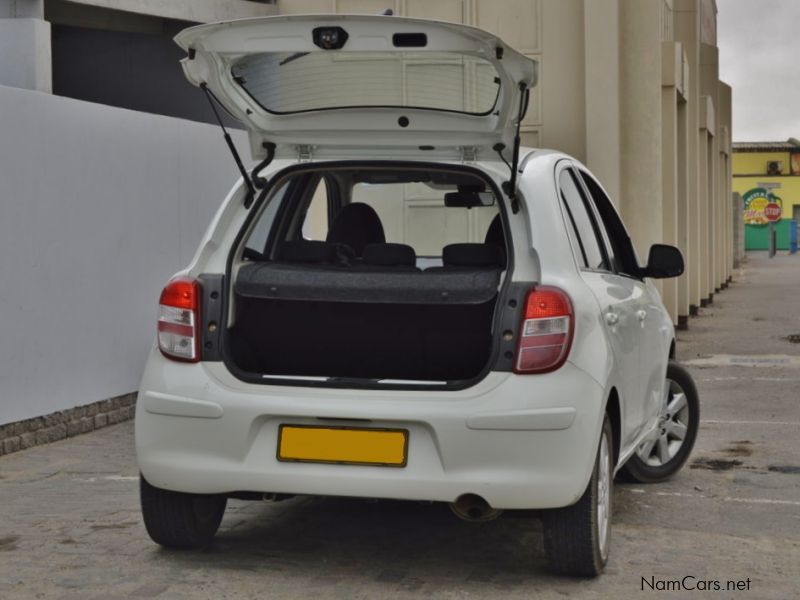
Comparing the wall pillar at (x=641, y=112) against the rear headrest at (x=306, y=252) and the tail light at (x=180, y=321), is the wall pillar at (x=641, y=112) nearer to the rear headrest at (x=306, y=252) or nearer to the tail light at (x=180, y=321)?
the rear headrest at (x=306, y=252)

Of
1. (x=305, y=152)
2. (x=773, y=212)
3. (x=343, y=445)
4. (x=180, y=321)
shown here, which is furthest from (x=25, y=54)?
(x=773, y=212)

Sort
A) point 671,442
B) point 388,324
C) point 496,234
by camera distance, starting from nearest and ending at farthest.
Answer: point 388,324 → point 496,234 → point 671,442

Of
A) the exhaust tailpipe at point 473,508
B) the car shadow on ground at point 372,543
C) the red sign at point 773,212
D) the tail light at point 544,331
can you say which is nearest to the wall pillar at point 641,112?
the car shadow on ground at point 372,543

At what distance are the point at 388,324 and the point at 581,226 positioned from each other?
0.93 metres

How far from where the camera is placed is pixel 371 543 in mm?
6020

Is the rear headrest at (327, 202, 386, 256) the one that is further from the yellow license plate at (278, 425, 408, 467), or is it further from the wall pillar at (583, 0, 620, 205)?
the wall pillar at (583, 0, 620, 205)

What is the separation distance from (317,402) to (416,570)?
84 cm

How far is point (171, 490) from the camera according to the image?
547 centimetres

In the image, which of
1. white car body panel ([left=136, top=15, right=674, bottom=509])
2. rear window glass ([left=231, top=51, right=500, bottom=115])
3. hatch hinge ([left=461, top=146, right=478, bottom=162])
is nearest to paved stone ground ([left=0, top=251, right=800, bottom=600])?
white car body panel ([left=136, top=15, right=674, bottom=509])

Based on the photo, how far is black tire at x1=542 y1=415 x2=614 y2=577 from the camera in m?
5.27

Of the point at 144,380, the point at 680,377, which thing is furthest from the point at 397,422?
the point at 680,377

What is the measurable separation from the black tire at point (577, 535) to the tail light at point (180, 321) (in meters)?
1.44

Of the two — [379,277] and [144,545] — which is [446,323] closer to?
[379,277]
